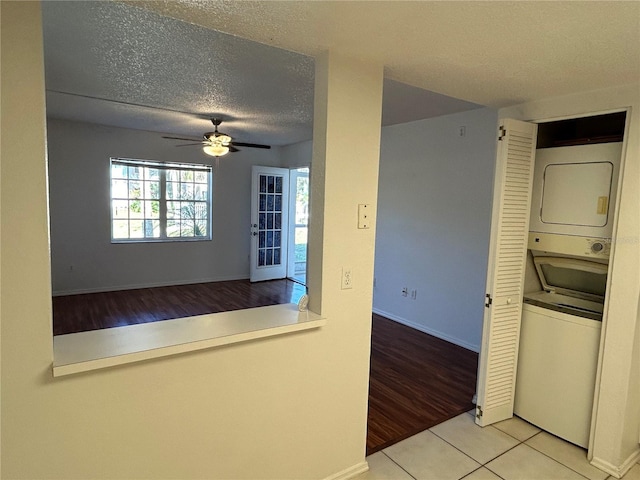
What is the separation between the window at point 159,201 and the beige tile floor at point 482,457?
16.6 feet

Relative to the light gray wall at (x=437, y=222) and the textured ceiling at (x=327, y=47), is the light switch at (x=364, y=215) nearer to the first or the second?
the textured ceiling at (x=327, y=47)

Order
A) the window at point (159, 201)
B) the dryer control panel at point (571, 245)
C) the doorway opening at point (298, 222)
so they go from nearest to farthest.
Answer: the dryer control panel at point (571, 245) → the window at point (159, 201) → the doorway opening at point (298, 222)

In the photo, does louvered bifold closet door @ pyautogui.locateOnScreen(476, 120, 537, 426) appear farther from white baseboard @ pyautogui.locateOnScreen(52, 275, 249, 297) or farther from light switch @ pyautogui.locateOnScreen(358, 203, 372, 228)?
white baseboard @ pyautogui.locateOnScreen(52, 275, 249, 297)

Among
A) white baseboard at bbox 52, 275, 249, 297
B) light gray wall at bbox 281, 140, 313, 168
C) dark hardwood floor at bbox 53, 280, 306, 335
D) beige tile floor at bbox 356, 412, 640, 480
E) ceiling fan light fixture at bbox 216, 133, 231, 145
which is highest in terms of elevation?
light gray wall at bbox 281, 140, 313, 168

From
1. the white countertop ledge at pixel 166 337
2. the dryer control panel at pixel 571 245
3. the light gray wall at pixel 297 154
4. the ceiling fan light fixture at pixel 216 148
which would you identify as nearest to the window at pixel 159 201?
the light gray wall at pixel 297 154

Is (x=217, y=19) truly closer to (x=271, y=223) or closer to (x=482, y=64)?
(x=482, y=64)

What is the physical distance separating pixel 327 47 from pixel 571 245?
2004mm

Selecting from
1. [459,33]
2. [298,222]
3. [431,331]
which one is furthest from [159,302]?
[459,33]

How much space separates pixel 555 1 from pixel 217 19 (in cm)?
124

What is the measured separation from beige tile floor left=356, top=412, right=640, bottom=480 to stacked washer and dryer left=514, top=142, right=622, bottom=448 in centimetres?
16

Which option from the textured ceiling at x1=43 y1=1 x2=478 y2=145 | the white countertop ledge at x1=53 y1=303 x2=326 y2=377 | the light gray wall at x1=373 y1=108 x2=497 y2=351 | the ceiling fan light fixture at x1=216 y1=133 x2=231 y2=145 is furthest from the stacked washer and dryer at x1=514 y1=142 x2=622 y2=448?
the ceiling fan light fixture at x1=216 y1=133 x2=231 y2=145

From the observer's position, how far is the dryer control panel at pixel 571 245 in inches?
92.8

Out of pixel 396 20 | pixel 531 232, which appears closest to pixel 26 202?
pixel 396 20

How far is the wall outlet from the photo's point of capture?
2.01 metres
